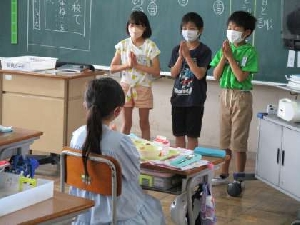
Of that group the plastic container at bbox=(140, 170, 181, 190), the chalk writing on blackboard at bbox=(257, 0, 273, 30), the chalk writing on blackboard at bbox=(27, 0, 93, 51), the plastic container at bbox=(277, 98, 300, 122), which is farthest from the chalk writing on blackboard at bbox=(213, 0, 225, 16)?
the plastic container at bbox=(140, 170, 181, 190)

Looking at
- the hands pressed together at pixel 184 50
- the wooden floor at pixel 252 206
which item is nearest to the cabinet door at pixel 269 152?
the wooden floor at pixel 252 206

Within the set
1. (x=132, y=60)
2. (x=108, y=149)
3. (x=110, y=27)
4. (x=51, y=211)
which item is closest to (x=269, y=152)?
(x=132, y=60)

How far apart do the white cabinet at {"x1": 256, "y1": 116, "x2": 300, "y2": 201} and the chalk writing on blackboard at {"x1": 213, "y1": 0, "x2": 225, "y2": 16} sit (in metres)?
1.63

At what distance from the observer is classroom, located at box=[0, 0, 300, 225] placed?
176 inches

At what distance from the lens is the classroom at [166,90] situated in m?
4.47

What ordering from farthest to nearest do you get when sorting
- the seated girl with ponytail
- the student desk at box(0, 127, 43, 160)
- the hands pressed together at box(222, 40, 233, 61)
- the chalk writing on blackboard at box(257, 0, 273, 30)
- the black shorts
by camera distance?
the chalk writing on blackboard at box(257, 0, 273, 30)
the black shorts
the hands pressed together at box(222, 40, 233, 61)
the student desk at box(0, 127, 43, 160)
the seated girl with ponytail

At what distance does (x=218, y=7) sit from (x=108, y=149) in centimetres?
338

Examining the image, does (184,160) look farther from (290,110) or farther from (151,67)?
(151,67)

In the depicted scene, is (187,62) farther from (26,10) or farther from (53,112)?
(26,10)

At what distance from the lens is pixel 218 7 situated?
6051 mm

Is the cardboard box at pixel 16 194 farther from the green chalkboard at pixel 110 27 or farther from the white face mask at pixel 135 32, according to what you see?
the green chalkboard at pixel 110 27

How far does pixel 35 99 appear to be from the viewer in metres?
5.43

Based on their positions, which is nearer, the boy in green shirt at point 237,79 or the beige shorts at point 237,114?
the boy in green shirt at point 237,79

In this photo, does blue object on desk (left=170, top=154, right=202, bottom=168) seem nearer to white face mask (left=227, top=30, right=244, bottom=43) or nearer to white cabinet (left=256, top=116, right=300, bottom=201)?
white cabinet (left=256, top=116, right=300, bottom=201)
